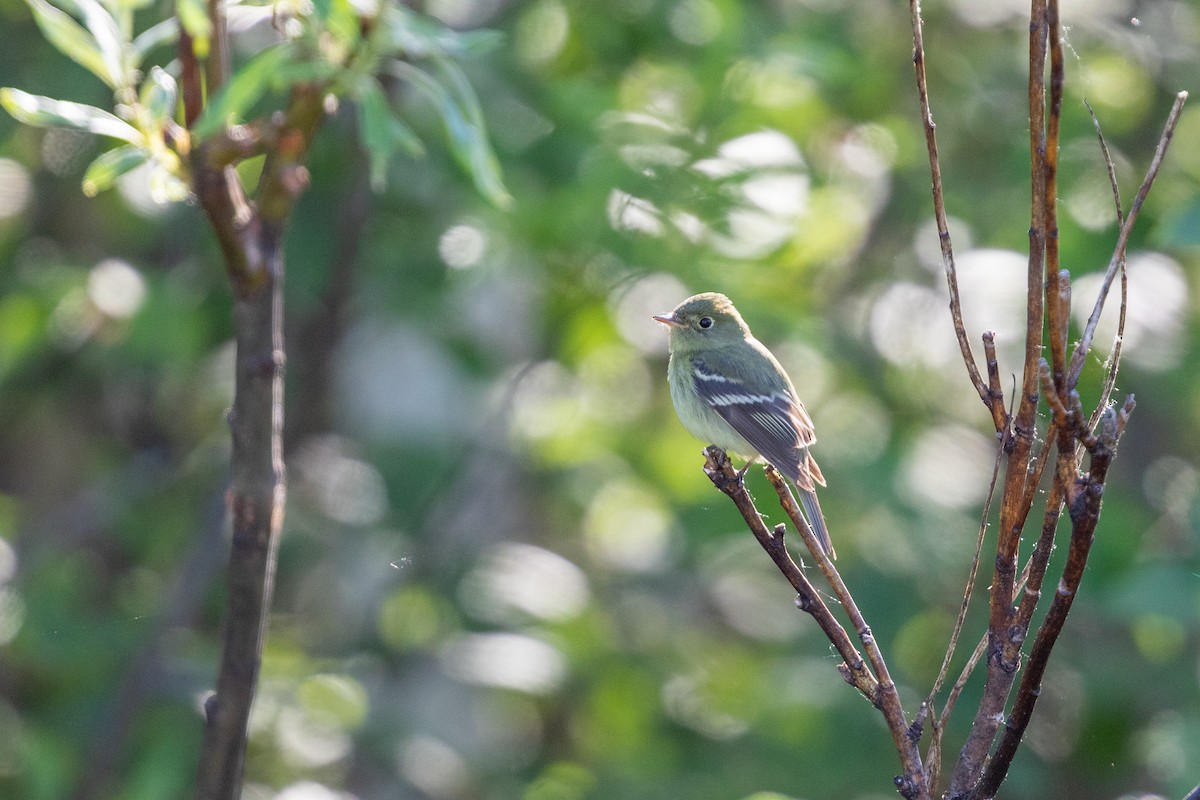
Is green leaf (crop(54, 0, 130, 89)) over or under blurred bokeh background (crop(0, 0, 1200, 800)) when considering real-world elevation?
over

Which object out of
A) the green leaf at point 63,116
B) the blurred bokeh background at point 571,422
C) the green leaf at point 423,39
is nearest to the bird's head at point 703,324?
the blurred bokeh background at point 571,422

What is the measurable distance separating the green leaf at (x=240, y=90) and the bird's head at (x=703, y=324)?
85.6 inches

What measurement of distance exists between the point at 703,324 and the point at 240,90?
102 inches

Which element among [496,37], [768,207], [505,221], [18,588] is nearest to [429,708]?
[18,588]

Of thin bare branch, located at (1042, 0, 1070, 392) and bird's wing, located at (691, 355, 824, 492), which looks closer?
thin bare branch, located at (1042, 0, 1070, 392)

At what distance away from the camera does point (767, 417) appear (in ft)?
12.6

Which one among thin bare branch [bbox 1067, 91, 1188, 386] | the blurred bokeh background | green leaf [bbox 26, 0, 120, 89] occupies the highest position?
thin bare branch [bbox 1067, 91, 1188, 386]

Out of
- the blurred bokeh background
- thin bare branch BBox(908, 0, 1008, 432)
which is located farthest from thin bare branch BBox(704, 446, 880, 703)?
the blurred bokeh background

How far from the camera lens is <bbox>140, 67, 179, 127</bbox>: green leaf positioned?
1725 millimetres

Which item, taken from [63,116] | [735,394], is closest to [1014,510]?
[63,116]

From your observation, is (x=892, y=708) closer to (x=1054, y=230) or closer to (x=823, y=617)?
(x=823, y=617)

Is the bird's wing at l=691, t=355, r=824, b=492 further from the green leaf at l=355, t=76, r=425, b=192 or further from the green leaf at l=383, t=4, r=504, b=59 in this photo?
the green leaf at l=355, t=76, r=425, b=192

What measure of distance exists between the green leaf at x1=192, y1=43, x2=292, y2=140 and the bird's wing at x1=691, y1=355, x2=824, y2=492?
212 cm

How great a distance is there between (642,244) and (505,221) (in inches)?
20.4
